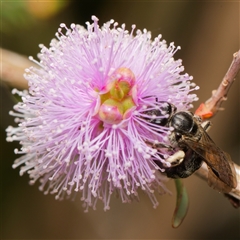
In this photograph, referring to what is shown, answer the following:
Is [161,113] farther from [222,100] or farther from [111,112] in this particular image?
[222,100]

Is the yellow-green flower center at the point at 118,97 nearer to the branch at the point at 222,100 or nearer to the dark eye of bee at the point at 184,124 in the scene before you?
the dark eye of bee at the point at 184,124

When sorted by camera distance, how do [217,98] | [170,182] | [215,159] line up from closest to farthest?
[215,159] < [217,98] < [170,182]

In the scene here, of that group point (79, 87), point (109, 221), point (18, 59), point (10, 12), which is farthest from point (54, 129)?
point (109, 221)

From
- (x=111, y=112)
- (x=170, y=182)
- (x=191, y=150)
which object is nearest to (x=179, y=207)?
(x=191, y=150)

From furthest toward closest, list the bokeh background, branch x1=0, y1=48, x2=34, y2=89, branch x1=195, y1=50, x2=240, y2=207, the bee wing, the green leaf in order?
the bokeh background
branch x1=0, y1=48, x2=34, y2=89
the green leaf
branch x1=195, y1=50, x2=240, y2=207
the bee wing

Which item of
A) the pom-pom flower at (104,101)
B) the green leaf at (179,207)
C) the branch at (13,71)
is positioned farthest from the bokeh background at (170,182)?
the pom-pom flower at (104,101)

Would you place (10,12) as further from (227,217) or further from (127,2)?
(227,217)

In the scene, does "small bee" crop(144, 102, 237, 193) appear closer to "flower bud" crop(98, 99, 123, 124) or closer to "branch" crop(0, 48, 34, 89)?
"flower bud" crop(98, 99, 123, 124)

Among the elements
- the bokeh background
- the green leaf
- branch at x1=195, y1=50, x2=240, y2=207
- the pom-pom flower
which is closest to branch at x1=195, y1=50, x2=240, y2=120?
branch at x1=195, y1=50, x2=240, y2=207
